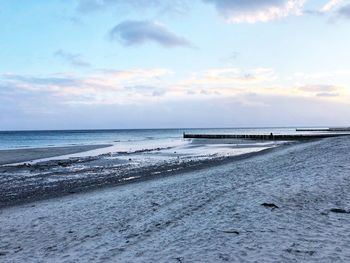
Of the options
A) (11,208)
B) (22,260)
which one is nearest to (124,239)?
(22,260)

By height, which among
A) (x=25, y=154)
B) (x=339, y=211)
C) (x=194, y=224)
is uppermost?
(x=339, y=211)

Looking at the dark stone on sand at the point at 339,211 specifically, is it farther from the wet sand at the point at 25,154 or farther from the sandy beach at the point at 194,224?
the wet sand at the point at 25,154

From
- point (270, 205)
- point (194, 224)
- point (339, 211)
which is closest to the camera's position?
point (194, 224)

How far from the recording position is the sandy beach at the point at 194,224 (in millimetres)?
7438

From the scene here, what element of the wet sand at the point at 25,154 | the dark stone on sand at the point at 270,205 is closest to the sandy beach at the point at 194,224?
the dark stone on sand at the point at 270,205

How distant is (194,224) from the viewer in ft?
31.2

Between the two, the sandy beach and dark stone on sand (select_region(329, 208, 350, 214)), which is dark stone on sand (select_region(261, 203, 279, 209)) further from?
dark stone on sand (select_region(329, 208, 350, 214))

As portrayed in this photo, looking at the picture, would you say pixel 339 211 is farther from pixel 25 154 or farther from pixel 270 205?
pixel 25 154

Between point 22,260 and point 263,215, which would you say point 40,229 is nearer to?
point 22,260

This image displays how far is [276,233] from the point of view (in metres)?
8.23

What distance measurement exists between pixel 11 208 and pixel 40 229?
422 cm

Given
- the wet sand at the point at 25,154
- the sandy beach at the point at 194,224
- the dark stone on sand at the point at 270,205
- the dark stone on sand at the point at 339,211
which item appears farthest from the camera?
the wet sand at the point at 25,154

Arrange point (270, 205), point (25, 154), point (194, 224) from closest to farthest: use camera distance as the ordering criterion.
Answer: point (194, 224) < point (270, 205) < point (25, 154)

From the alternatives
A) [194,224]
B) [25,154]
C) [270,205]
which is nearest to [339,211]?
[270,205]
